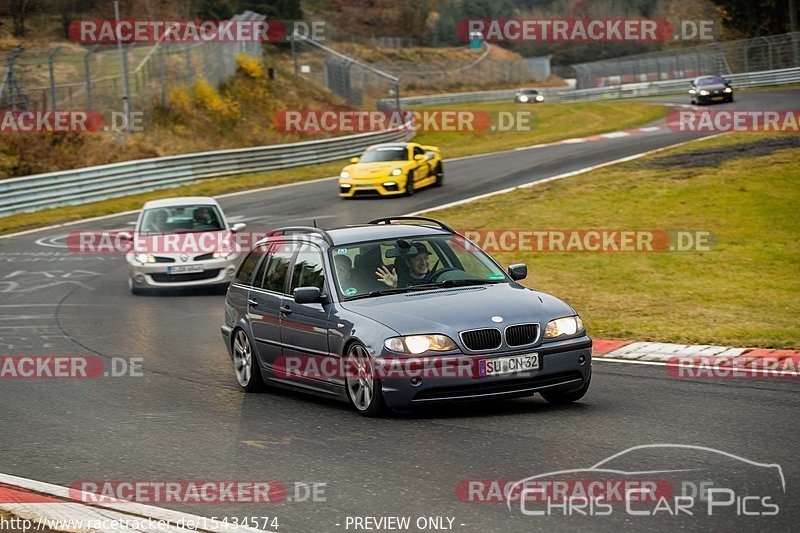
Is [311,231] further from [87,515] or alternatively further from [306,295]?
[87,515]

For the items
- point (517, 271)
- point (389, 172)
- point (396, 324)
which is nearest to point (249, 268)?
point (517, 271)

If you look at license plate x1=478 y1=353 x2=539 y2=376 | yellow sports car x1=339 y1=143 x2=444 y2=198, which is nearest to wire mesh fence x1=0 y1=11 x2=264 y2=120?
yellow sports car x1=339 y1=143 x2=444 y2=198

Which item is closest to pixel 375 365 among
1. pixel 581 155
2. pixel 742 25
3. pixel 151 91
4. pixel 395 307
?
pixel 395 307

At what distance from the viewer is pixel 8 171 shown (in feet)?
127

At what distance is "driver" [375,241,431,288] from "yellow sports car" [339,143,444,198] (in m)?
21.0

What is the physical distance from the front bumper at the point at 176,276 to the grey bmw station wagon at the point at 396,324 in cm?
805

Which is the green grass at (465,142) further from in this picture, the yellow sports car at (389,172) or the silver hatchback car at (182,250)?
the silver hatchback car at (182,250)

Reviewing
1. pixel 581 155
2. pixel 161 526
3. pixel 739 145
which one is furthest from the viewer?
pixel 581 155

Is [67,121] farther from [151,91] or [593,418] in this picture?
[593,418]

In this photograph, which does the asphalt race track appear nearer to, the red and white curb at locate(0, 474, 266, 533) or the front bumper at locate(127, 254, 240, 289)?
the red and white curb at locate(0, 474, 266, 533)

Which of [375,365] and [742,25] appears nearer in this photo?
[375,365]

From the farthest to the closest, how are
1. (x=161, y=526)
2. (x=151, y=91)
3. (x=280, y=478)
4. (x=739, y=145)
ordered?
(x=151, y=91), (x=739, y=145), (x=280, y=478), (x=161, y=526)

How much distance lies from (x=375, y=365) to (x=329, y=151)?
3477cm

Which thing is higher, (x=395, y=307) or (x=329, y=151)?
(x=395, y=307)
